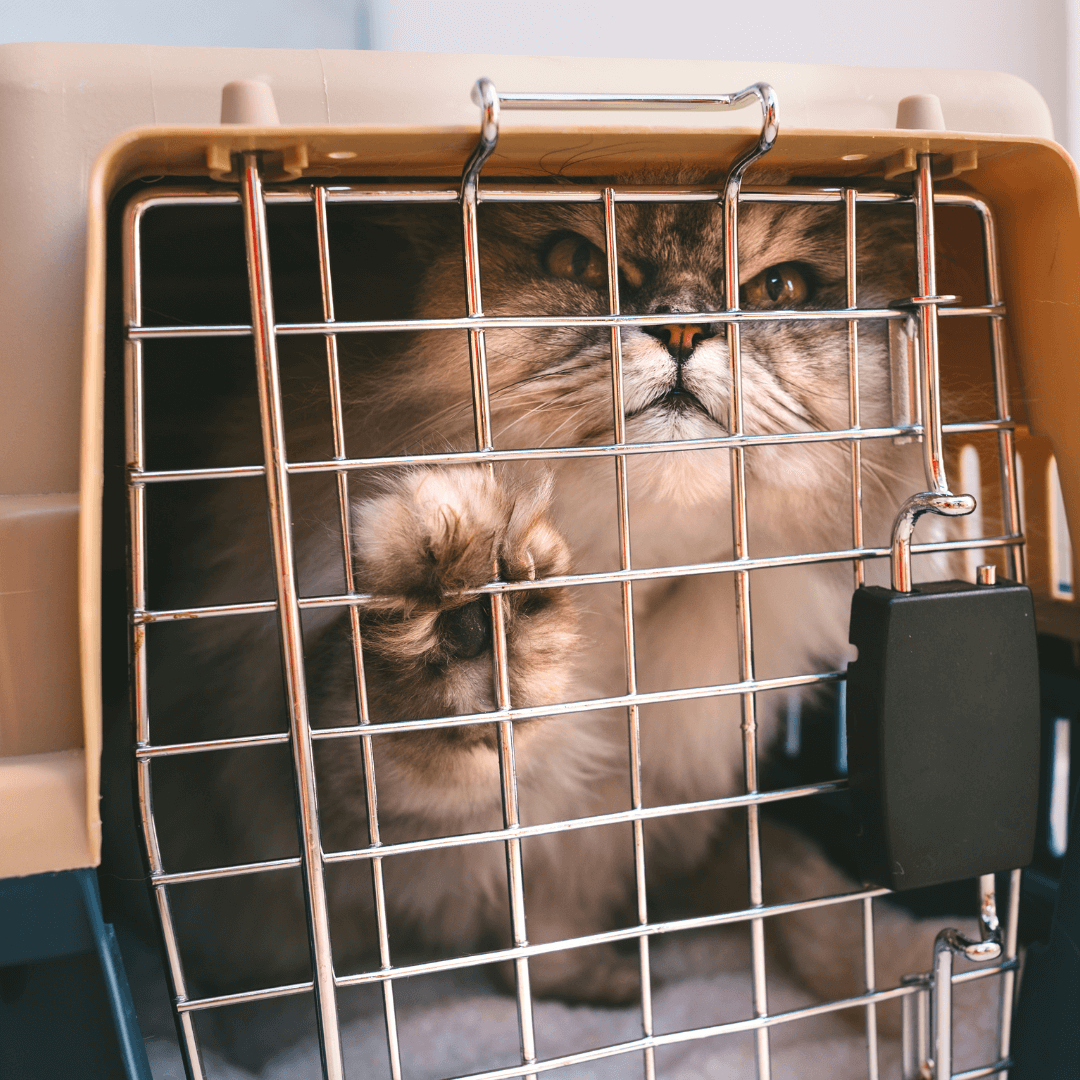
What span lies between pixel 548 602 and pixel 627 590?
6cm

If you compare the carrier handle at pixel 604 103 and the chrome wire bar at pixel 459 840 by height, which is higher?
the carrier handle at pixel 604 103

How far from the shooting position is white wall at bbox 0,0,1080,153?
0.60m

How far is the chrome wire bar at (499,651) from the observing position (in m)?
0.44

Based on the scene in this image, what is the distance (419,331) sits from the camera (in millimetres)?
483

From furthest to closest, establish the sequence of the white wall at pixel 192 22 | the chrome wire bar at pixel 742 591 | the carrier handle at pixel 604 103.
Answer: the white wall at pixel 192 22, the chrome wire bar at pixel 742 591, the carrier handle at pixel 604 103

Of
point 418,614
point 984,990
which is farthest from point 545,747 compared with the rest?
point 984,990

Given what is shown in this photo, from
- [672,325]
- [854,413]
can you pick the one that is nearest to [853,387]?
[854,413]

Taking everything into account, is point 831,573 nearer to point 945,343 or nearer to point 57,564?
point 945,343

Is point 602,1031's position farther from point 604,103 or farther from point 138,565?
point 604,103

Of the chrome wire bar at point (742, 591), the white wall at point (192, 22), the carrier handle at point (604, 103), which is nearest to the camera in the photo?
the carrier handle at point (604, 103)

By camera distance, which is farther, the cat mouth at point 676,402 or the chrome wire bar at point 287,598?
the cat mouth at point 676,402

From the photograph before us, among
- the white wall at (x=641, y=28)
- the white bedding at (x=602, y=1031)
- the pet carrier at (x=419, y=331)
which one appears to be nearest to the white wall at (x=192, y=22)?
the white wall at (x=641, y=28)

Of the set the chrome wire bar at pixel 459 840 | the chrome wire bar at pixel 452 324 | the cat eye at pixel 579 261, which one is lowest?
the chrome wire bar at pixel 459 840

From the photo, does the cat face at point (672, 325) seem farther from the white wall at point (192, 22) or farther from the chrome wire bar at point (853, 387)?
the white wall at point (192, 22)
